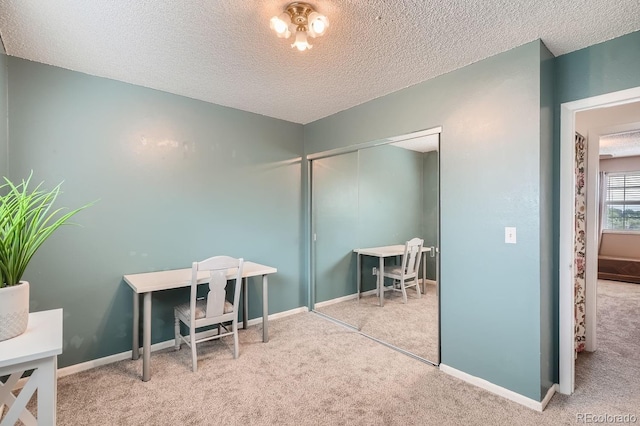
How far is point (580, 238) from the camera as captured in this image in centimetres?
265

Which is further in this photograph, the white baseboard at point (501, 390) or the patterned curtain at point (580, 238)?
the patterned curtain at point (580, 238)

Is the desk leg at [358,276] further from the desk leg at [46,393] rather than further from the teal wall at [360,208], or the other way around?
the desk leg at [46,393]

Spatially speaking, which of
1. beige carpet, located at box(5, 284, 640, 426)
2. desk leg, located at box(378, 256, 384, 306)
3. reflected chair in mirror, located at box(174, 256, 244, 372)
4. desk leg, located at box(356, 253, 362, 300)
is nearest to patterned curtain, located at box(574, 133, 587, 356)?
beige carpet, located at box(5, 284, 640, 426)

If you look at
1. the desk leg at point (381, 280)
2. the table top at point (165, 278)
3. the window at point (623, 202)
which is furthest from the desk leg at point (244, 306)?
the window at point (623, 202)

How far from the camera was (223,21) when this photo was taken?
1788 mm

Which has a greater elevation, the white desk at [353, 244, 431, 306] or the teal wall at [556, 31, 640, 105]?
the teal wall at [556, 31, 640, 105]

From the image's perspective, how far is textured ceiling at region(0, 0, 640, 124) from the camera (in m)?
1.67

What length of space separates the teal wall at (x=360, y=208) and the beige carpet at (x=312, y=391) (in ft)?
3.32

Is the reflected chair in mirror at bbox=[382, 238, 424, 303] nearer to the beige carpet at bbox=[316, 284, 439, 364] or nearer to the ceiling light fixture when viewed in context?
the beige carpet at bbox=[316, 284, 439, 364]

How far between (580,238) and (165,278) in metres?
3.50

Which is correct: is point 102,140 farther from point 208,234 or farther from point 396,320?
point 396,320

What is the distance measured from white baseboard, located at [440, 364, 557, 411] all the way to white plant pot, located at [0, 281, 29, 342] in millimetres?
2598

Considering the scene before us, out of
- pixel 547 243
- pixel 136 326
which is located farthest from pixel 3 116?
pixel 547 243

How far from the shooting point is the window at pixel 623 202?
6203 mm
